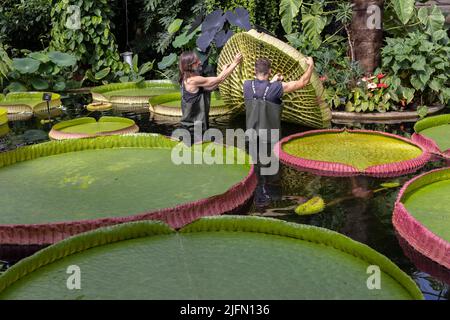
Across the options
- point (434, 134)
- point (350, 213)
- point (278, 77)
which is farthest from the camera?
point (434, 134)

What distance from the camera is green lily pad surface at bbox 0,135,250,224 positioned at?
378 centimetres

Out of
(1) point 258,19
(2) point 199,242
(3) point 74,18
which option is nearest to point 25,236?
(2) point 199,242

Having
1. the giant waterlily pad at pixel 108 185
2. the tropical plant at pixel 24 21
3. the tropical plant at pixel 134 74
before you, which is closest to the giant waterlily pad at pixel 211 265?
the giant waterlily pad at pixel 108 185

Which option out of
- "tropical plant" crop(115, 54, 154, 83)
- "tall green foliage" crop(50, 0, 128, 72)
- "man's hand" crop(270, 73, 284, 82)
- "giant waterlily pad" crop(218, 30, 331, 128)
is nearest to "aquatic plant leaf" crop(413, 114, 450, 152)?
"giant waterlily pad" crop(218, 30, 331, 128)

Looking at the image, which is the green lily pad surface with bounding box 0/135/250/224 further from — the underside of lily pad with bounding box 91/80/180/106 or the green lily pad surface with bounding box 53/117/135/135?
the underside of lily pad with bounding box 91/80/180/106

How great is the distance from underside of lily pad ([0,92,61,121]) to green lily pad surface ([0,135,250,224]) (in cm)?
352

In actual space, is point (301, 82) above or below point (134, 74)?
above

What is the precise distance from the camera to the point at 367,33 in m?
7.55

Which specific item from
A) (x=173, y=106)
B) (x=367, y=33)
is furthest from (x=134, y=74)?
(x=367, y=33)

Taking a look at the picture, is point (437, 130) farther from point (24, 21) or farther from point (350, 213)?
point (24, 21)

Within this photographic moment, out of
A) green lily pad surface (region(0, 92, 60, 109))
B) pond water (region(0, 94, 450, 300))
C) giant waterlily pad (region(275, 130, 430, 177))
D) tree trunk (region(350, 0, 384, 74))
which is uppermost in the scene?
tree trunk (region(350, 0, 384, 74))

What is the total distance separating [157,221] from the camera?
320cm

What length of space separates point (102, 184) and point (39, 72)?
21.4ft

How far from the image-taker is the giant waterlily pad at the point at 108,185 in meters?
3.51
